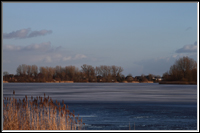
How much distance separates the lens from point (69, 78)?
7106 centimetres

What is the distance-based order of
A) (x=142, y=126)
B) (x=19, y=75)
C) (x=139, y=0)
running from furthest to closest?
(x=19, y=75) < (x=142, y=126) < (x=139, y=0)

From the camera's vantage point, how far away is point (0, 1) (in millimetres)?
5965

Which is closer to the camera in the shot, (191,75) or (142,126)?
(142,126)

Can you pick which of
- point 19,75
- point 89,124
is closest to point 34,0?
point 89,124

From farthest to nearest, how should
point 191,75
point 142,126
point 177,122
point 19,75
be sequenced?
point 19,75, point 191,75, point 177,122, point 142,126

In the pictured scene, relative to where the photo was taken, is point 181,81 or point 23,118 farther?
point 181,81

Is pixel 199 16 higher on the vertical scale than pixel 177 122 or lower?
higher

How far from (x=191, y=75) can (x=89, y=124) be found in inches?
2105

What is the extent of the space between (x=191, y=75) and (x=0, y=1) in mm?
57460

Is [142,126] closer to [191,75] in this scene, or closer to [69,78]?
[191,75]

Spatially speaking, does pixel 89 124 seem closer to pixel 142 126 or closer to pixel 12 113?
pixel 142 126

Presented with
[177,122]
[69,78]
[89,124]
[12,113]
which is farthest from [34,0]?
[69,78]

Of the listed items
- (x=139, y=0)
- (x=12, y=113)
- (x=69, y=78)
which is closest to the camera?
(x=139, y=0)

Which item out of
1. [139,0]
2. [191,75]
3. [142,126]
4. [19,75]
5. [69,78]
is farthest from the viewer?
[19,75]
